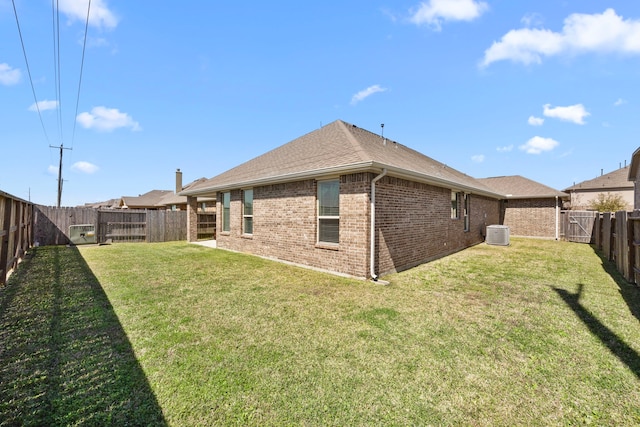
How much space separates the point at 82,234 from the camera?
13805 mm

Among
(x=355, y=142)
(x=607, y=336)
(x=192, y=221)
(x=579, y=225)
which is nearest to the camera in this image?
(x=607, y=336)

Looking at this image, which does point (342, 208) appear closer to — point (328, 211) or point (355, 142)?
point (328, 211)

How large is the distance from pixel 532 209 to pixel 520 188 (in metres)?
1.72

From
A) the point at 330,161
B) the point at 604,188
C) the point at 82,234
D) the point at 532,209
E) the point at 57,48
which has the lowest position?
the point at 82,234

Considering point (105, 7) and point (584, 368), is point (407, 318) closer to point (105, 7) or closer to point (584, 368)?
point (584, 368)

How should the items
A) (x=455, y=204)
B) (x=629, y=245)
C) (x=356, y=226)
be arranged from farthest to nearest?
(x=455, y=204), (x=356, y=226), (x=629, y=245)

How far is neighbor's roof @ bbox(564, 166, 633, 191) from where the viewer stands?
2894 centimetres

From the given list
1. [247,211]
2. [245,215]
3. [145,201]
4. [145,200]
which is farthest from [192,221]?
[145,200]

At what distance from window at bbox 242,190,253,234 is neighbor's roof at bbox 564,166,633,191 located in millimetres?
39793

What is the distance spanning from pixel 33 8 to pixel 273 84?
831 cm

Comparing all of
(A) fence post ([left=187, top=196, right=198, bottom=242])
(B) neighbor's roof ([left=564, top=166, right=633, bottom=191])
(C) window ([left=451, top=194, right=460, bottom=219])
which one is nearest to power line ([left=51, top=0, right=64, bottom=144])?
(A) fence post ([left=187, top=196, right=198, bottom=242])

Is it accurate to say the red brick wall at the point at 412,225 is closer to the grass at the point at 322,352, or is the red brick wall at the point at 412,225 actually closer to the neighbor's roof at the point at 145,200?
the grass at the point at 322,352

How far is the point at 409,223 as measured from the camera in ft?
26.7

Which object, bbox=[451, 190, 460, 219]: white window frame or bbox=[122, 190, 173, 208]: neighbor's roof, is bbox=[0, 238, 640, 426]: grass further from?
bbox=[122, 190, 173, 208]: neighbor's roof
